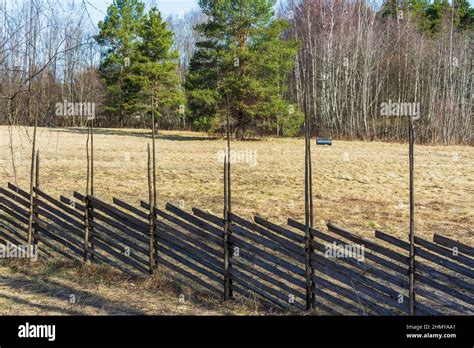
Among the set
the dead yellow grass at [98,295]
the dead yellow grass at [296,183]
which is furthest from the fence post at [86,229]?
the dead yellow grass at [296,183]

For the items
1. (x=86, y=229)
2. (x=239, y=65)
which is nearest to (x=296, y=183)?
(x=86, y=229)

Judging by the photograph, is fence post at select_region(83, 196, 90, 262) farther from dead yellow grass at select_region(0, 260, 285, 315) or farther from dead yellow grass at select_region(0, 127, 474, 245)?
dead yellow grass at select_region(0, 127, 474, 245)

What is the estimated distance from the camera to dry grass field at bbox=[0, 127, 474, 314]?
472cm

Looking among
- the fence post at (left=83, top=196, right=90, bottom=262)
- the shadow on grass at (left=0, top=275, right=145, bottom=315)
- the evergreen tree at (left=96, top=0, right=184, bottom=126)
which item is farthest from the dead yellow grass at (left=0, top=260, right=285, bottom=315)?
the evergreen tree at (left=96, top=0, right=184, bottom=126)

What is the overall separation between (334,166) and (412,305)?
10.4 metres

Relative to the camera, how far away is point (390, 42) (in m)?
30.1

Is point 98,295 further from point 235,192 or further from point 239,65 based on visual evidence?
point 239,65

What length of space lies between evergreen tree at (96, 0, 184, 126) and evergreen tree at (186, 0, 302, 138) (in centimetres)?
481

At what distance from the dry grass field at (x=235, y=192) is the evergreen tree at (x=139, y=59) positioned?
11.1 meters

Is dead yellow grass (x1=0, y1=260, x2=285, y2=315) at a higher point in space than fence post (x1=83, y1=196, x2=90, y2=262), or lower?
lower

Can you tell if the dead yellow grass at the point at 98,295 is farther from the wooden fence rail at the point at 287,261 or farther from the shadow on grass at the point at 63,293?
the wooden fence rail at the point at 287,261

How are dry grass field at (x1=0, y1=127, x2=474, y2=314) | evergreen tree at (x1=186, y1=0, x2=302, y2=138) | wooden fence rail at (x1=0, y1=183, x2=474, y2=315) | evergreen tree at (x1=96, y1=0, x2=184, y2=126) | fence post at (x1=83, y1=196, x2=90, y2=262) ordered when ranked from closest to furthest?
wooden fence rail at (x1=0, y1=183, x2=474, y2=315) < dry grass field at (x1=0, y1=127, x2=474, y2=314) < fence post at (x1=83, y1=196, x2=90, y2=262) < evergreen tree at (x1=186, y1=0, x2=302, y2=138) < evergreen tree at (x1=96, y1=0, x2=184, y2=126)

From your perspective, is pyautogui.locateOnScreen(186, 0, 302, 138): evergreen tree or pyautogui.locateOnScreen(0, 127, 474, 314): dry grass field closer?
pyautogui.locateOnScreen(0, 127, 474, 314): dry grass field

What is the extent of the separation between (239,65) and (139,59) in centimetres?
810
